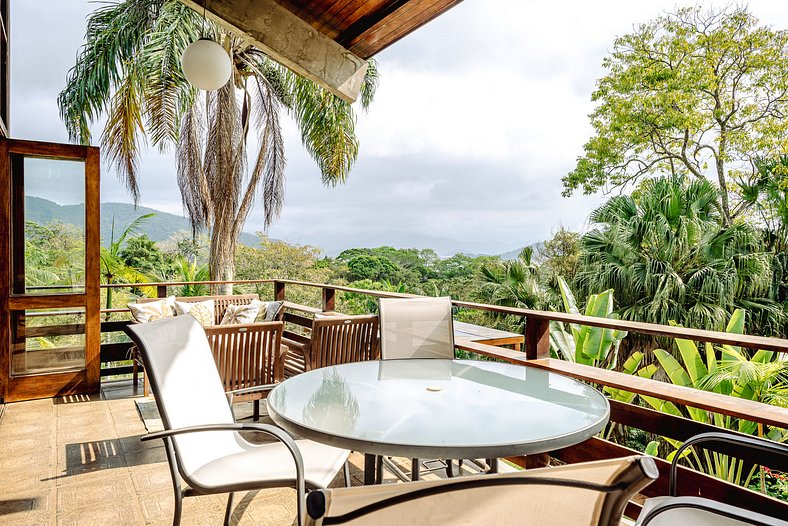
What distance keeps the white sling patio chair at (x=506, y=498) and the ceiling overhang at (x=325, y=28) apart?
296cm

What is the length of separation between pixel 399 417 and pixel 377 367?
0.83m

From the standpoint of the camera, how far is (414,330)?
2980 mm

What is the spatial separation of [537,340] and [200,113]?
8.50 meters

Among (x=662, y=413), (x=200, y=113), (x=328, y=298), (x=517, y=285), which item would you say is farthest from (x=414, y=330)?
(x=517, y=285)

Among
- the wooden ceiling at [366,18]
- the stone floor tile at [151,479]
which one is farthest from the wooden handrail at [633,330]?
the stone floor tile at [151,479]

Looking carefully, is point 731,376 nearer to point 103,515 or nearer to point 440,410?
point 440,410

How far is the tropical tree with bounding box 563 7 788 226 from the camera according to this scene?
11.8 m

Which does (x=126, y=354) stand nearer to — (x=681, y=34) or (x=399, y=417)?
(x=399, y=417)

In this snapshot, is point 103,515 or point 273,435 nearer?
point 273,435

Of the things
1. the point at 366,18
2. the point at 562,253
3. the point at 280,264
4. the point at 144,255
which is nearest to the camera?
the point at 366,18

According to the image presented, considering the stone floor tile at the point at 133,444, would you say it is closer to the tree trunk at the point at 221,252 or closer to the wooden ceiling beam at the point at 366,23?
the wooden ceiling beam at the point at 366,23

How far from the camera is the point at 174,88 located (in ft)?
26.1

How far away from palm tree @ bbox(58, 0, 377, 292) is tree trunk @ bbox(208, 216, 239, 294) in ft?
0.06

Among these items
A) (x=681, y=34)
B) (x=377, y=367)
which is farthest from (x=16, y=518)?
(x=681, y=34)
